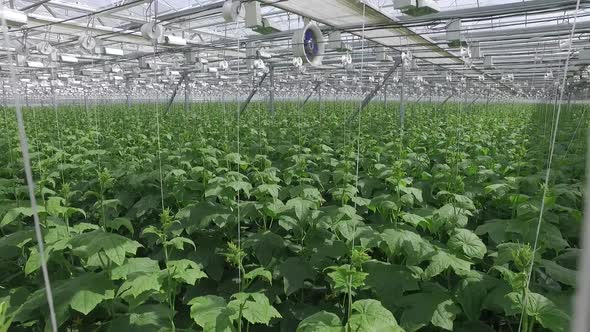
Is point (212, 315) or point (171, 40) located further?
point (171, 40)

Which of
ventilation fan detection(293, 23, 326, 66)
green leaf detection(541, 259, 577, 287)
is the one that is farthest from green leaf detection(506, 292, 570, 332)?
ventilation fan detection(293, 23, 326, 66)

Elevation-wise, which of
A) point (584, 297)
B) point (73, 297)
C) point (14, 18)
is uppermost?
point (14, 18)

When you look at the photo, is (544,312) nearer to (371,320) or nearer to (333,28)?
(371,320)

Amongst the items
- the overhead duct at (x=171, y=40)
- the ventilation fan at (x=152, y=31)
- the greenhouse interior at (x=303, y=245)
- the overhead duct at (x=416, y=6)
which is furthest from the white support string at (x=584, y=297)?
the overhead duct at (x=171, y=40)

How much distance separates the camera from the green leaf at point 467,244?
104 inches

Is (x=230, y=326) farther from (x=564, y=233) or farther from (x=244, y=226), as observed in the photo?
(x=564, y=233)

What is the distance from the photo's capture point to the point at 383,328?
185 cm

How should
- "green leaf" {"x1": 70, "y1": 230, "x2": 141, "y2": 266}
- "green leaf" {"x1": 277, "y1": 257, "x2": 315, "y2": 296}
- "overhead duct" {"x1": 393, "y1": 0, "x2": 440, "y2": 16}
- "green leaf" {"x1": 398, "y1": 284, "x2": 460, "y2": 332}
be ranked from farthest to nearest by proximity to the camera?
1. "overhead duct" {"x1": 393, "y1": 0, "x2": 440, "y2": 16}
2. "green leaf" {"x1": 277, "y1": 257, "x2": 315, "y2": 296}
3. "green leaf" {"x1": 398, "y1": 284, "x2": 460, "y2": 332}
4. "green leaf" {"x1": 70, "y1": 230, "x2": 141, "y2": 266}

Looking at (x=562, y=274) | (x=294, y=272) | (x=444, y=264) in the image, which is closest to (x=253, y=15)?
(x=294, y=272)

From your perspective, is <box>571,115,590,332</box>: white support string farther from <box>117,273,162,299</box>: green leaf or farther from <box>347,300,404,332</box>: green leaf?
<box>117,273,162,299</box>: green leaf

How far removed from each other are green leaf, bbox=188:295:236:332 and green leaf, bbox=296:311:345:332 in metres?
0.35

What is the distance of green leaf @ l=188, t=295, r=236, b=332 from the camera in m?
1.91

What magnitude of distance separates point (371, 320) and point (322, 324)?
0.76ft

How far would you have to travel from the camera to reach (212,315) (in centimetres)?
198
